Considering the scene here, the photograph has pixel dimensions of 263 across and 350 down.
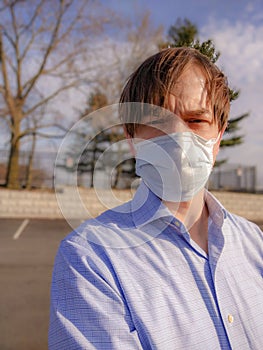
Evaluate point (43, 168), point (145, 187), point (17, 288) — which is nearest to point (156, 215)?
point (145, 187)

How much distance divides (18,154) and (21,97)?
2125mm

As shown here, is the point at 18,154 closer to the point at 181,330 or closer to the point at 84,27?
the point at 84,27

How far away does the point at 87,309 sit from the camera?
33.5 inches

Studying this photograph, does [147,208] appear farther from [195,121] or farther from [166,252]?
[195,121]

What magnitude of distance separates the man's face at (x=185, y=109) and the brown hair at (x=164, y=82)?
2cm

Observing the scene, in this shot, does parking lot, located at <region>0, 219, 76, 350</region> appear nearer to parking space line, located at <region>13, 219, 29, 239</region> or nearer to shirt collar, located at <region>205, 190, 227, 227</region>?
parking space line, located at <region>13, 219, 29, 239</region>

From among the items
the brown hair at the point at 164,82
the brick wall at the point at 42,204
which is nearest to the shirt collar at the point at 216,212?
the brown hair at the point at 164,82

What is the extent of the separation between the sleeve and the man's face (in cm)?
39

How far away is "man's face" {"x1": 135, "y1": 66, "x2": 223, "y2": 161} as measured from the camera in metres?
1.03

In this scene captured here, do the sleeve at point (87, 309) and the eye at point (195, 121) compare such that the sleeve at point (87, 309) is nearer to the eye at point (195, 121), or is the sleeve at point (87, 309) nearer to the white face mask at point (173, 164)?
the white face mask at point (173, 164)

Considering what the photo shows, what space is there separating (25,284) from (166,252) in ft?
14.8

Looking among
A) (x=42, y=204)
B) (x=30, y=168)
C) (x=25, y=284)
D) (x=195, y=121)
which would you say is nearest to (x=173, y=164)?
(x=195, y=121)

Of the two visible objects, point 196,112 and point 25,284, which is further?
point 25,284

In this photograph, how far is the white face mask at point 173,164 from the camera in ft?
3.48
